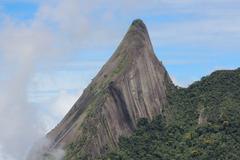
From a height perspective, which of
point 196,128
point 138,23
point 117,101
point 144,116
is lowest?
point 196,128

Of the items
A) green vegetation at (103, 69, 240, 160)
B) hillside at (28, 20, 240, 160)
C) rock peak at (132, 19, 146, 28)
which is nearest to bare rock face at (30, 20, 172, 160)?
hillside at (28, 20, 240, 160)

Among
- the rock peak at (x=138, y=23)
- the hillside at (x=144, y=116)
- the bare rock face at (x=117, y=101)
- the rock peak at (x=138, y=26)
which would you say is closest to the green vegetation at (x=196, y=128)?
the hillside at (x=144, y=116)

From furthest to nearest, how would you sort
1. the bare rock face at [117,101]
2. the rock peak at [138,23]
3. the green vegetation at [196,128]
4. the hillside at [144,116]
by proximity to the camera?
the rock peak at [138,23]
the bare rock face at [117,101]
the hillside at [144,116]
the green vegetation at [196,128]

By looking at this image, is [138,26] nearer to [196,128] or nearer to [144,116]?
[144,116]

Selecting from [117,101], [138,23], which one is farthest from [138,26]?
[117,101]

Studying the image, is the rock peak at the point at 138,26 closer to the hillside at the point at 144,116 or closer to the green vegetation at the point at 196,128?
the hillside at the point at 144,116
